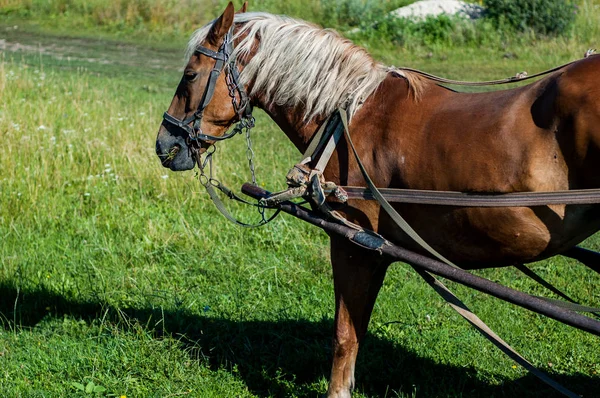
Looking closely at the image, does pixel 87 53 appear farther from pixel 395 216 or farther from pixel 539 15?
pixel 395 216

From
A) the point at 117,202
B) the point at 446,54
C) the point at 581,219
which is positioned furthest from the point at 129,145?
the point at 446,54

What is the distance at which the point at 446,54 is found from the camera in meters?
13.8

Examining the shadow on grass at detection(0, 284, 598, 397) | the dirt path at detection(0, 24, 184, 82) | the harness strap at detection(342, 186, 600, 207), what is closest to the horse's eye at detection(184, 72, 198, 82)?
the harness strap at detection(342, 186, 600, 207)

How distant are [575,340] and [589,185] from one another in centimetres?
180

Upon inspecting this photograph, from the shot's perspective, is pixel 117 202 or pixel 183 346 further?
pixel 117 202

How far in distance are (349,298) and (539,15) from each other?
1244 centimetres

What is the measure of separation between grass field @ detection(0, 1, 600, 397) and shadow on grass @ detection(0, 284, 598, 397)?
0.4 inches

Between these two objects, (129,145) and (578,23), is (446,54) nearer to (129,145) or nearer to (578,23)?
(578,23)

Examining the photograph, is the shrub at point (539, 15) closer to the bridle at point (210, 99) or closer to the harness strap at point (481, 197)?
the bridle at point (210, 99)

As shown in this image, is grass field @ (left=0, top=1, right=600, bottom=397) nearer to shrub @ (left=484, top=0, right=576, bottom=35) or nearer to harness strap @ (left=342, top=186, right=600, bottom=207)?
harness strap @ (left=342, top=186, right=600, bottom=207)

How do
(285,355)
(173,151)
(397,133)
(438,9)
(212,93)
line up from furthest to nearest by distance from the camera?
1. (438,9)
2. (285,355)
3. (173,151)
4. (212,93)
5. (397,133)

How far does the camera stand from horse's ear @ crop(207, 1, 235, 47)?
3277 mm

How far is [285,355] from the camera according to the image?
414cm

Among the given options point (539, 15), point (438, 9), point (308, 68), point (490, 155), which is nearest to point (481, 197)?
point (490, 155)
